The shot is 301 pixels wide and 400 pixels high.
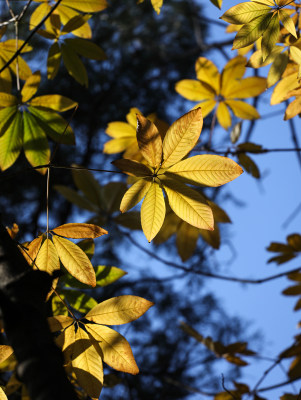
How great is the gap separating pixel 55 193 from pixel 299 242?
185cm

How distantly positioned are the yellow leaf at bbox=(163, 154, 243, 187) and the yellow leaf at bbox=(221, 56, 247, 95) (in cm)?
56

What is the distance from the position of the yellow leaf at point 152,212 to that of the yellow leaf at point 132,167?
0.03 m

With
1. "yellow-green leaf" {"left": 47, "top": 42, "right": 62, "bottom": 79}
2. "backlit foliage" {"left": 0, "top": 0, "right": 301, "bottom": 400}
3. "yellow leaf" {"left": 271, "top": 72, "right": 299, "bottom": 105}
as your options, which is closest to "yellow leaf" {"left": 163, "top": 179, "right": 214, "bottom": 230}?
"backlit foliage" {"left": 0, "top": 0, "right": 301, "bottom": 400}

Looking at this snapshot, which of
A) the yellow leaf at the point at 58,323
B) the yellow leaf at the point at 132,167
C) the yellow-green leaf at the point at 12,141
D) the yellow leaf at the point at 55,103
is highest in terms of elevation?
the yellow leaf at the point at 55,103

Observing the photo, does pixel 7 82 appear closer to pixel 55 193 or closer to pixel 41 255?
pixel 41 255

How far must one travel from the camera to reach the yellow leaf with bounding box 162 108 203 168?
0.55 meters

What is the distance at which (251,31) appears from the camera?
24.9 inches

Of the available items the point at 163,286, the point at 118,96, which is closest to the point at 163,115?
the point at 118,96

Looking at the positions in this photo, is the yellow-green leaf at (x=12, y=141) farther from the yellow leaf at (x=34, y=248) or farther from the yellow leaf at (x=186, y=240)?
the yellow leaf at (x=186, y=240)

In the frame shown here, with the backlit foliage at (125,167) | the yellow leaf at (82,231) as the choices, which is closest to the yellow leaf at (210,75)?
the backlit foliage at (125,167)

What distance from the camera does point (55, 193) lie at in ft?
8.71

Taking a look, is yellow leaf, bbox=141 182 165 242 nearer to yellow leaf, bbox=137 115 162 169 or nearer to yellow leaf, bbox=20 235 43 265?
yellow leaf, bbox=137 115 162 169

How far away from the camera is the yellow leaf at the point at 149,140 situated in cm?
54

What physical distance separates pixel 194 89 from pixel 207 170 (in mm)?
574
